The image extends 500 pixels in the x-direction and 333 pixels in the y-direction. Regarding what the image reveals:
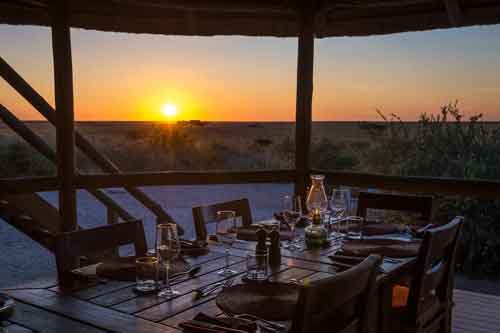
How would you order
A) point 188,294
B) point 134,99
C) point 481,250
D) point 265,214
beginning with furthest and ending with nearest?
point 134,99, point 265,214, point 481,250, point 188,294

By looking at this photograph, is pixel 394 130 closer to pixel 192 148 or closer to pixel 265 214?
pixel 265 214

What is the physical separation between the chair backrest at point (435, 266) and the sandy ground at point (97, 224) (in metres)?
2.81

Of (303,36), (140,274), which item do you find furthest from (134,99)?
(140,274)

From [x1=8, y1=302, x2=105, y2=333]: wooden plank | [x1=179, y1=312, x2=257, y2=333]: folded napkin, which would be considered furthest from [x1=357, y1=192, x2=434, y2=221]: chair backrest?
[x1=8, y1=302, x2=105, y2=333]: wooden plank

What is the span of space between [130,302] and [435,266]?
4.45 ft

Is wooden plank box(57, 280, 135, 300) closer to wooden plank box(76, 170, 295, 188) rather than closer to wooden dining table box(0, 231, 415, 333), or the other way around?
wooden dining table box(0, 231, 415, 333)

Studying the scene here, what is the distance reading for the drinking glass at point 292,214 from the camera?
7.41ft

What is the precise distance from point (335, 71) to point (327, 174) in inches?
301

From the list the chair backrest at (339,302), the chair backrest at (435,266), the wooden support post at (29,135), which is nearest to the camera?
the chair backrest at (339,302)

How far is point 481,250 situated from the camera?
5.71 meters

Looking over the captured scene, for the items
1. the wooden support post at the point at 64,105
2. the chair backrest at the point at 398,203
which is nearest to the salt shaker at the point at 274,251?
the chair backrest at the point at 398,203

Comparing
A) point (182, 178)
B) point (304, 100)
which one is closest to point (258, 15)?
point (304, 100)

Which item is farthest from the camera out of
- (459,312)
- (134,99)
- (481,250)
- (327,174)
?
(134,99)

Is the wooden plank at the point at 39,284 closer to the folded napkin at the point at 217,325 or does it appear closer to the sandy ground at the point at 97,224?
the folded napkin at the point at 217,325
